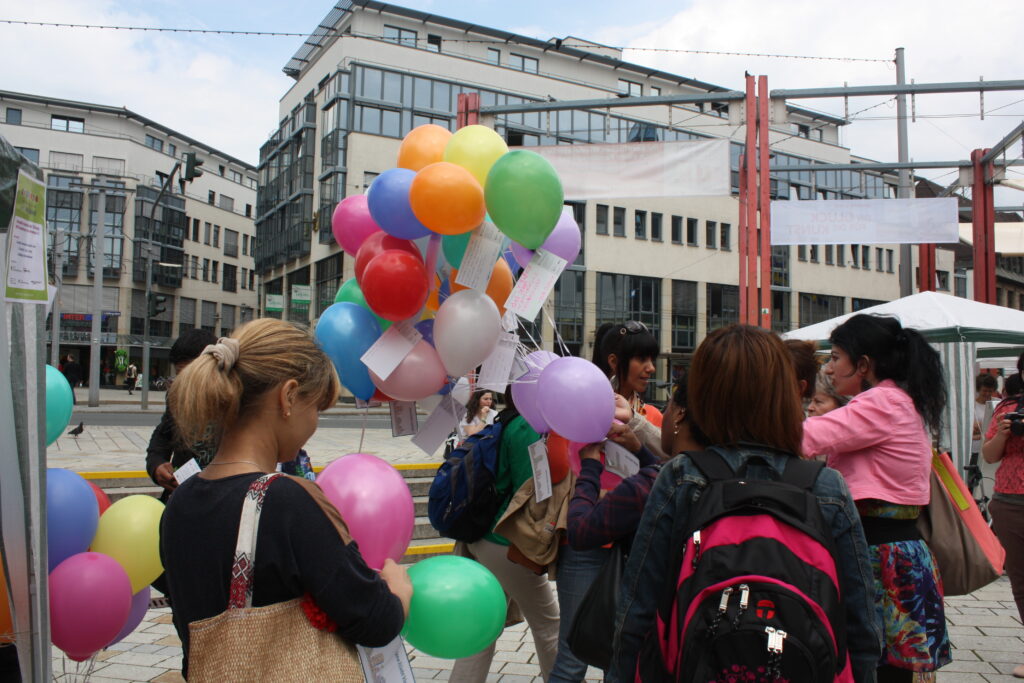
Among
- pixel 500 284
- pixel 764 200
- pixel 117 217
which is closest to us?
pixel 500 284

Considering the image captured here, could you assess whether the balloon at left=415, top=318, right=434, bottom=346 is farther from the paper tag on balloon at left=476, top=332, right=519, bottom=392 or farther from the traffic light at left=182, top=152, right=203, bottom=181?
the traffic light at left=182, top=152, right=203, bottom=181

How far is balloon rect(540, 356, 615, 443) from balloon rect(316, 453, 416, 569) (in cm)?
63

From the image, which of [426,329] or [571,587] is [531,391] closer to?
[426,329]

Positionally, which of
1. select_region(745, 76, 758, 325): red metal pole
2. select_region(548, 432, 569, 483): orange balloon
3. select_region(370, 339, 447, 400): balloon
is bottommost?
select_region(548, 432, 569, 483): orange balloon

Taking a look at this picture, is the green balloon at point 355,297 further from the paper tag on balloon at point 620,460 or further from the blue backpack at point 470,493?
the paper tag on balloon at point 620,460

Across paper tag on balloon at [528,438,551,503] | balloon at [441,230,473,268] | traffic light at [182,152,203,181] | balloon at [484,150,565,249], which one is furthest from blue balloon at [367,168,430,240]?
traffic light at [182,152,203,181]

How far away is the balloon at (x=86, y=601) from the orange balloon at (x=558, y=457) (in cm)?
149

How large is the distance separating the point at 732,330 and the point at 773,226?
280 inches

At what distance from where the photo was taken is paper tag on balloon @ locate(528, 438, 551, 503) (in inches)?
105

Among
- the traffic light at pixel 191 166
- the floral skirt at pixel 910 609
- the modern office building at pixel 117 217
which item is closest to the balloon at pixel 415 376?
the floral skirt at pixel 910 609

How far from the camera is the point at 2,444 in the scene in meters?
1.83

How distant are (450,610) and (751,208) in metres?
6.65

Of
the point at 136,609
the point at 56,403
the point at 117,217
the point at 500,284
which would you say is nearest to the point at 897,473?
the point at 500,284

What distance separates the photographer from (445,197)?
8.11 ft
